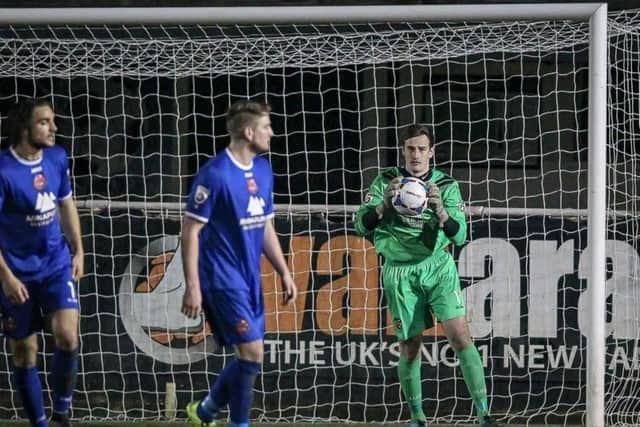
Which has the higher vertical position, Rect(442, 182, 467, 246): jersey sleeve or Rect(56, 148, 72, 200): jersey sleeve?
Rect(56, 148, 72, 200): jersey sleeve

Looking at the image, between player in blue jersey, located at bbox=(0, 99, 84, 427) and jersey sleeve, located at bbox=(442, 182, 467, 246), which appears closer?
player in blue jersey, located at bbox=(0, 99, 84, 427)

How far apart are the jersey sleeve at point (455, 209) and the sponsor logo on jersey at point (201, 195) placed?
64.4 inches

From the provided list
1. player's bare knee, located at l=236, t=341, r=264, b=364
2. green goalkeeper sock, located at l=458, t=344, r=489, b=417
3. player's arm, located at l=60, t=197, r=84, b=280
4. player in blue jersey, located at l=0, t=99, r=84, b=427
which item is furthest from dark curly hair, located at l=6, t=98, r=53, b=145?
green goalkeeper sock, located at l=458, t=344, r=489, b=417

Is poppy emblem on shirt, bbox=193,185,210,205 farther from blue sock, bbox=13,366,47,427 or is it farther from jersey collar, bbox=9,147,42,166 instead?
blue sock, bbox=13,366,47,427

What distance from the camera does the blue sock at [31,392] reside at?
6.86 metres

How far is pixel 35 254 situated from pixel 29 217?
7.5 inches

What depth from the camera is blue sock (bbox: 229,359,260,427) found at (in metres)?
6.47

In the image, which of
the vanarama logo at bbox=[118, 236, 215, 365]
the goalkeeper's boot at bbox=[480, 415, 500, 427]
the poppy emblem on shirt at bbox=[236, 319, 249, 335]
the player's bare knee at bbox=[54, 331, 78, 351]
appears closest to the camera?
the poppy emblem on shirt at bbox=[236, 319, 249, 335]

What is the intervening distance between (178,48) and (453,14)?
2.01 meters

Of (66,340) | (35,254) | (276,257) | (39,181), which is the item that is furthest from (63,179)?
(276,257)

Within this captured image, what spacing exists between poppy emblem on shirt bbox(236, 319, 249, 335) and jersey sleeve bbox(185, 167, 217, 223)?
51 centimetres

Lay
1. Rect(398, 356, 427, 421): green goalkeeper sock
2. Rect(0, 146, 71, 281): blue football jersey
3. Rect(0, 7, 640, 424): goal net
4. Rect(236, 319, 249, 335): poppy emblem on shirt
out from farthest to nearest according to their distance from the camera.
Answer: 1. Rect(0, 7, 640, 424): goal net
2. Rect(398, 356, 427, 421): green goalkeeper sock
3. Rect(0, 146, 71, 281): blue football jersey
4. Rect(236, 319, 249, 335): poppy emblem on shirt

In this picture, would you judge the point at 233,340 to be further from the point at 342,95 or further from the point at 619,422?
the point at 342,95

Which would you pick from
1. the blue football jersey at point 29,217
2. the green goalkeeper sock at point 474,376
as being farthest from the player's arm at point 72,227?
the green goalkeeper sock at point 474,376
